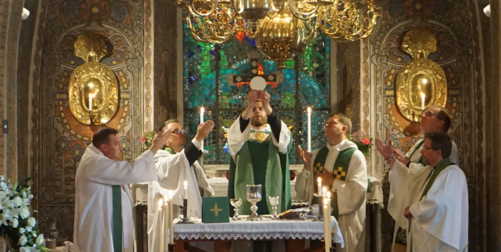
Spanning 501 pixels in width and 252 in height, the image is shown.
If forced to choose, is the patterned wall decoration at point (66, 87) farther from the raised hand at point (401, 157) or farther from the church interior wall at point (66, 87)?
the raised hand at point (401, 157)

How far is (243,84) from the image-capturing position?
11.5 metres

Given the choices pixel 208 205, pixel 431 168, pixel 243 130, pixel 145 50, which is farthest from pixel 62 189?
pixel 431 168

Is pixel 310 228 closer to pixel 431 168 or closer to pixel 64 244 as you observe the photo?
pixel 431 168

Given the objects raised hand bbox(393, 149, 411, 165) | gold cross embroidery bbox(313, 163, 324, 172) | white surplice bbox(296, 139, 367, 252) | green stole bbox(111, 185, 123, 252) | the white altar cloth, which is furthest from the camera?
gold cross embroidery bbox(313, 163, 324, 172)

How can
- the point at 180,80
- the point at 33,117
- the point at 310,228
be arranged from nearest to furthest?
the point at 310,228, the point at 33,117, the point at 180,80

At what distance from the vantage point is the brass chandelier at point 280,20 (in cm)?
561

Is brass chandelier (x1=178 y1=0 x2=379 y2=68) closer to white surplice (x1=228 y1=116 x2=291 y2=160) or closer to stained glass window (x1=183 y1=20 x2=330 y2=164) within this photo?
white surplice (x1=228 y1=116 x2=291 y2=160)

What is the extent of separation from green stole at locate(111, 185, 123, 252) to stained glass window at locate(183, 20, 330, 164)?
4443mm

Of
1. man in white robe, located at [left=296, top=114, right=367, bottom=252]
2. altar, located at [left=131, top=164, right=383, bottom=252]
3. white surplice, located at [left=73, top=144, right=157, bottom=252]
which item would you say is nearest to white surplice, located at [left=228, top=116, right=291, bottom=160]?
man in white robe, located at [left=296, top=114, right=367, bottom=252]

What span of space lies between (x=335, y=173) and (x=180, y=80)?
3.86m

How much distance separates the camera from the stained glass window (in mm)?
11414

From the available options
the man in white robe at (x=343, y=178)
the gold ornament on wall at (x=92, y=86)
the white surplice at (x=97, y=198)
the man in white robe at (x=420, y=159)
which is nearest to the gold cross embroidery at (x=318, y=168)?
the man in white robe at (x=343, y=178)

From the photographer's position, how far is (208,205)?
6.60m

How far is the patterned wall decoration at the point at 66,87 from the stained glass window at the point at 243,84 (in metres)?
1.25
